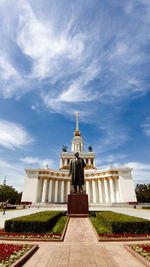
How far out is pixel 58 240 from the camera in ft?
22.6

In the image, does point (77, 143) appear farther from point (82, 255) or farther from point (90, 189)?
point (82, 255)

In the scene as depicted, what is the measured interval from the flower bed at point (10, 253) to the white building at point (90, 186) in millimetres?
39945

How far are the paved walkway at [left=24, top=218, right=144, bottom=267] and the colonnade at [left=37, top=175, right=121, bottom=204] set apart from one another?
39461mm

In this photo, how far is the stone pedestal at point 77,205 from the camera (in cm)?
1384

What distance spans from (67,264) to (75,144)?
73.3m

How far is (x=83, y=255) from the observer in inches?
207

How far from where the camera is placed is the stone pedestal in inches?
545

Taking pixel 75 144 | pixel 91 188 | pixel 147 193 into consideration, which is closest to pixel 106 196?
pixel 91 188

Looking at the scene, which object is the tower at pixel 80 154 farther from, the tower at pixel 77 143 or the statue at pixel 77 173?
the statue at pixel 77 173

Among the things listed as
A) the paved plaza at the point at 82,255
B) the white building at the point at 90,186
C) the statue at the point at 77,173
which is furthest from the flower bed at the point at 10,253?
the white building at the point at 90,186

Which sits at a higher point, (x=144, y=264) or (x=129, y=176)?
(x=129, y=176)

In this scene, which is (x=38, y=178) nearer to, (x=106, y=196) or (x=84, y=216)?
(x=106, y=196)

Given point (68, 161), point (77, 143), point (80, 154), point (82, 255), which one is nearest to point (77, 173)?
point (82, 255)

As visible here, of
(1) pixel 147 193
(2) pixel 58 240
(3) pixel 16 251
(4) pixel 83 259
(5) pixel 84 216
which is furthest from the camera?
(1) pixel 147 193
